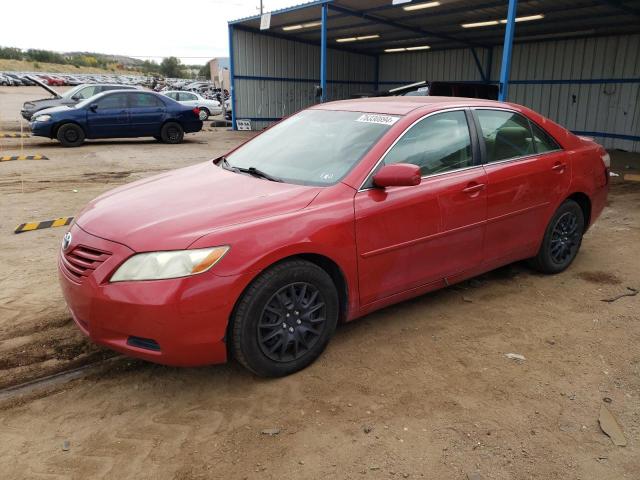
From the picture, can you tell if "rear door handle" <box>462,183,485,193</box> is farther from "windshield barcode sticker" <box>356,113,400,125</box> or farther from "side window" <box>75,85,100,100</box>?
"side window" <box>75,85,100,100</box>

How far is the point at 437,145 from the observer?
12.1ft

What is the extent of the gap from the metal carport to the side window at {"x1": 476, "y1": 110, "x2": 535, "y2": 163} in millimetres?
7219

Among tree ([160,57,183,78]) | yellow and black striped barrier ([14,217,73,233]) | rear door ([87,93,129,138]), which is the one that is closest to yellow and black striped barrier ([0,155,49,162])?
rear door ([87,93,129,138])

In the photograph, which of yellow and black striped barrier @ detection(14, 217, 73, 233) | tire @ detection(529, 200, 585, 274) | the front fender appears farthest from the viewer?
yellow and black striped barrier @ detection(14, 217, 73, 233)

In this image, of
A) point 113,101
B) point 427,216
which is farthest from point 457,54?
point 427,216

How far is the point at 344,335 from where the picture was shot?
142 inches

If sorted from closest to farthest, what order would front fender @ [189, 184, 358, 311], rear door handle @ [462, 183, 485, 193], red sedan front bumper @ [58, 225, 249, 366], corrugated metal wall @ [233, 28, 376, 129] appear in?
red sedan front bumper @ [58, 225, 249, 366], front fender @ [189, 184, 358, 311], rear door handle @ [462, 183, 485, 193], corrugated metal wall @ [233, 28, 376, 129]

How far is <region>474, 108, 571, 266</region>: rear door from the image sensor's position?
155 inches

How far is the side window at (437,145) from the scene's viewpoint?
3479 millimetres

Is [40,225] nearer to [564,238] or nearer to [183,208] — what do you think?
[183,208]

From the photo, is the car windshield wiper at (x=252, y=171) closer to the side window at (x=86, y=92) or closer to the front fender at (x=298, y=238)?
the front fender at (x=298, y=238)

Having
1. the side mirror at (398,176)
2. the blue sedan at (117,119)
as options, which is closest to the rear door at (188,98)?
the blue sedan at (117,119)

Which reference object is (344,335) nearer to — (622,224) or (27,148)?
(622,224)

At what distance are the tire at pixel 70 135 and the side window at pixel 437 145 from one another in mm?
12291
